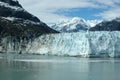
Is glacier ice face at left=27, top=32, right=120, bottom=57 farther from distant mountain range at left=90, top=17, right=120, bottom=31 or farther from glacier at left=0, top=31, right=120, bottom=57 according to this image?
distant mountain range at left=90, top=17, right=120, bottom=31

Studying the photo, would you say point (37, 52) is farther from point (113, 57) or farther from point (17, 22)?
point (17, 22)

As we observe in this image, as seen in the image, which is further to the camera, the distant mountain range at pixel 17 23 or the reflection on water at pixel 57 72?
the distant mountain range at pixel 17 23

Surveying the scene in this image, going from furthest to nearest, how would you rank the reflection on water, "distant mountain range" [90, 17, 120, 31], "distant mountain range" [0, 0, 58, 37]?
"distant mountain range" [90, 17, 120, 31], "distant mountain range" [0, 0, 58, 37], the reflection on water

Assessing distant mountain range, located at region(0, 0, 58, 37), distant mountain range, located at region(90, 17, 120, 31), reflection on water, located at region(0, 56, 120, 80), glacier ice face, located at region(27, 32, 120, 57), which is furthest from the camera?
distant mountain range, located at region(90, 17, 120, 31)

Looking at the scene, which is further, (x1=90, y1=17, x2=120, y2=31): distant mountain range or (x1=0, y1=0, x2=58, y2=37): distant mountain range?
(x1=90, y1=17, x2=120, y2=31): distant mountain range

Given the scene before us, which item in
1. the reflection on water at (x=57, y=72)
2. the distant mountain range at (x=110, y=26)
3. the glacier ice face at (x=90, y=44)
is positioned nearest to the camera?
the reflection on water at (x=57, y=72)

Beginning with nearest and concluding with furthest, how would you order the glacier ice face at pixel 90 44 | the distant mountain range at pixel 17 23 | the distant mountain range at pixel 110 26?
the glacier ice face at pixel 90 44, the distant mountain range at pixel 17 23, the distant mountain range at pixel 110 26

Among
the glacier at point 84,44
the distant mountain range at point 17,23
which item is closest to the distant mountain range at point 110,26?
the distant mountain range at point 17,23

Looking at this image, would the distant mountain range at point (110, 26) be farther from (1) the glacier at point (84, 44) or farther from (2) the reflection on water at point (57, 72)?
(2) the reflection on water at point (57, 72)

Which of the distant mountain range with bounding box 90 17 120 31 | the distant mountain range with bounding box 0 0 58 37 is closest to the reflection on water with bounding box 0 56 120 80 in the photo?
the distant mountain range with bounding box 0 0 58 37

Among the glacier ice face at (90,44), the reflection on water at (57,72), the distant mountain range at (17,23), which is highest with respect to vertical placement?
the distant mountain range at (17,23)
